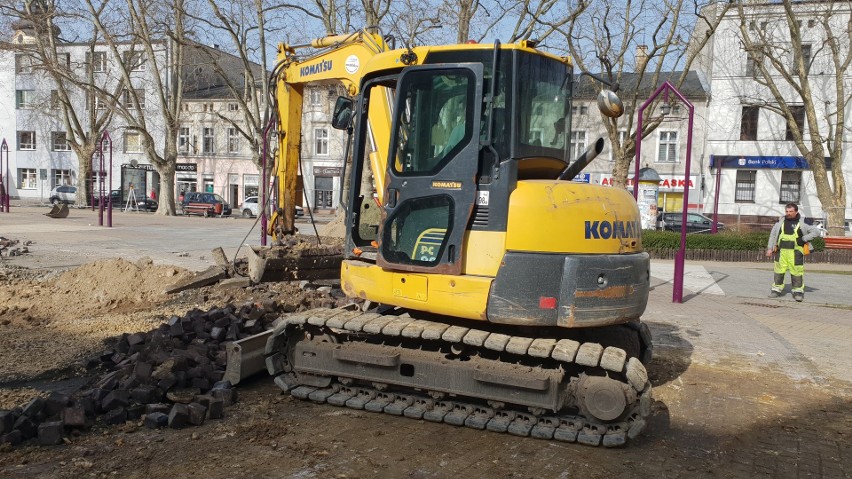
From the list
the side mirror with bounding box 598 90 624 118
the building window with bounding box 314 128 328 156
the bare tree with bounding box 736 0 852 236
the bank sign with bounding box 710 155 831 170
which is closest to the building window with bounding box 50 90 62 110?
the building window with bounding box 314 128 328 156

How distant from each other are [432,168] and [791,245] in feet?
33.2

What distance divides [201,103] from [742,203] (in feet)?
120

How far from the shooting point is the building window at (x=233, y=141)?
51.7 m

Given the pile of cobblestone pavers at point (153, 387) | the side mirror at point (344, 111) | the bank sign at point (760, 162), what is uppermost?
the bank sign at point (760, 162)

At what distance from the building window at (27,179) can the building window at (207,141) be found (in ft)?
47.2

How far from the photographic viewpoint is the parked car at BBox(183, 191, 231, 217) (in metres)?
40.2

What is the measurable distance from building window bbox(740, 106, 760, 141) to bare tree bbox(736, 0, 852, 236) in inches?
36.5

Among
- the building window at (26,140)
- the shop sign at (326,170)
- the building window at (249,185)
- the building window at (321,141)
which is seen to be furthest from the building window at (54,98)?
the shop sign at (326,170)

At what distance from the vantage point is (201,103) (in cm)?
5181

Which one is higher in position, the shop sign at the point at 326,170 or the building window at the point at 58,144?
the building window at the point at 58,144

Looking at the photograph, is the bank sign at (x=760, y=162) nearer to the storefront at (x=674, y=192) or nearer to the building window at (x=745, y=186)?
the building window at (x=745, y=186)

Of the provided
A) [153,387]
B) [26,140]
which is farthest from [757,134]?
[26,140]

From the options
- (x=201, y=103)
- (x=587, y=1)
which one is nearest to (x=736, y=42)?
(x=587, y=1)

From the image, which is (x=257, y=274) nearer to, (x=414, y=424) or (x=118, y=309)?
(x=118, y=309)
